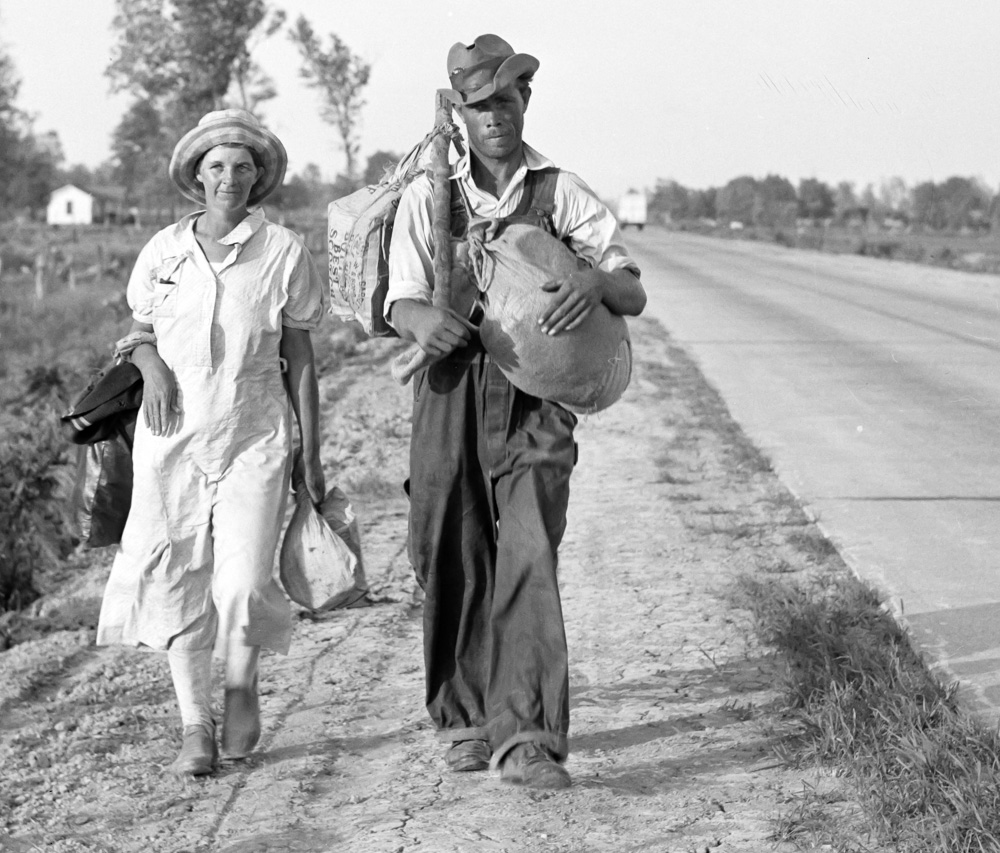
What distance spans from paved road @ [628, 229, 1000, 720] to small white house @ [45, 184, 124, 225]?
91081mm

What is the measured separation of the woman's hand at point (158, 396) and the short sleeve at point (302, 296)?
0.39m

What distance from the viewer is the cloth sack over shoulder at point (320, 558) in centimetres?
437

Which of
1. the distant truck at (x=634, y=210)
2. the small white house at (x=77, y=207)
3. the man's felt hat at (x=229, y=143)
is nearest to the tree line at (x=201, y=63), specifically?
the man's felt hat at (x=229, y=143)

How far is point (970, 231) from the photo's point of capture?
192 ft

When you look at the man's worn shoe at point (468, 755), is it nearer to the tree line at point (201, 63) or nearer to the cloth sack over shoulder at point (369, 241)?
the cloth sack over shoulder at point (369, 241)

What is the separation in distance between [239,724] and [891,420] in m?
6.89

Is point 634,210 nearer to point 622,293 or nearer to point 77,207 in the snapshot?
point 77,207

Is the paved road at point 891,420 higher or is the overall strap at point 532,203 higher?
the overall strap at point 532,203

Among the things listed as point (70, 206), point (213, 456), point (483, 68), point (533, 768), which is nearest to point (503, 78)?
point (483, 68)

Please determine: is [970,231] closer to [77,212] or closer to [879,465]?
[879,465]

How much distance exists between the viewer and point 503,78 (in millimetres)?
3830

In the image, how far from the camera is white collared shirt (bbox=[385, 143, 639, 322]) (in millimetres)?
3914

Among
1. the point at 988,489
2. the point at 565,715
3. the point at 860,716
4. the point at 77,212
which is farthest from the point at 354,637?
the point at 77,212

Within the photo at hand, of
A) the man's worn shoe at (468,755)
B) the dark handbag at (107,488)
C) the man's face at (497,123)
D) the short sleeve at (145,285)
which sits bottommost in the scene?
the man's worn shoe at (468,755)
